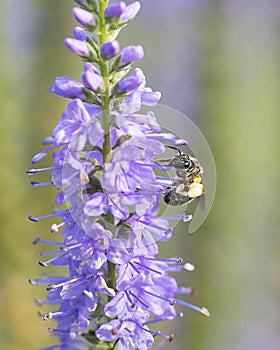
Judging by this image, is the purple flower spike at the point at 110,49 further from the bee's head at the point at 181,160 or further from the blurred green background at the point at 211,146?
the blurred green background at the point at 211,146

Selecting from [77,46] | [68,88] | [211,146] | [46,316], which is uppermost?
[77,46]

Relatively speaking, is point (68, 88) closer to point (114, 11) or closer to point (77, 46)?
point (77, 46)

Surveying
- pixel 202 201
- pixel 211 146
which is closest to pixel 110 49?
pixel 202 201

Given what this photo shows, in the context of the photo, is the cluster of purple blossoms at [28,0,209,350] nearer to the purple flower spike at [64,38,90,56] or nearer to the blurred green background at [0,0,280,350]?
the purple flower spike at [64,38,90,56]

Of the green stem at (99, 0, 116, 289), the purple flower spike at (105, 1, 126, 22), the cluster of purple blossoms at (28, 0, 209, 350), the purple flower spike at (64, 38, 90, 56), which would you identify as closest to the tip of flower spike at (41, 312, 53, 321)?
the cluster of purple blossoms at (28, 0, 209, 350)

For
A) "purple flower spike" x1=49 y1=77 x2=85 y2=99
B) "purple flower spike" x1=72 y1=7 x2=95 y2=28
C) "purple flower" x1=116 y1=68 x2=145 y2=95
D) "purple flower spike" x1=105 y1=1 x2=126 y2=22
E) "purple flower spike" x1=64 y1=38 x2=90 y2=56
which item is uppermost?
"purple flower spike" x1=105 y1=1 x2=126 y2=22

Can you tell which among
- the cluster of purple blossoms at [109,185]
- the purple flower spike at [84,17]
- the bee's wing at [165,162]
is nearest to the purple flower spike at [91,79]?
the cluster of purple blossoms at [109,185]

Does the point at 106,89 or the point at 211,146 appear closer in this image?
the point at 106,89
